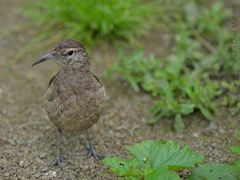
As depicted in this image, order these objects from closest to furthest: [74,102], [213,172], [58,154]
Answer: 1. [213,172]
2. [74,102]
3. [58,154]

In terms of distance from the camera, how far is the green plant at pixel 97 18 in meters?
6.70

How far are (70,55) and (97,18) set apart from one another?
1957mm

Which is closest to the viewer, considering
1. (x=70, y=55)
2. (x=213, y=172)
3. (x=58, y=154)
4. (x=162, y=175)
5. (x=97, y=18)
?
(x=162, y=175)

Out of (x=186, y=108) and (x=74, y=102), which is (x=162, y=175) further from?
(x=186, y=108)

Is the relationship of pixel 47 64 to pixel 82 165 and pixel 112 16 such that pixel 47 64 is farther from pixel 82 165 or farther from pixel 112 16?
pixel 82 165

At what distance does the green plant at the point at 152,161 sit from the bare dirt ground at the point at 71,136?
49 centimetres

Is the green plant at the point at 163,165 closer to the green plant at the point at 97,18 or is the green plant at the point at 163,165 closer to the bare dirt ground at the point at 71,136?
the bare dirt ground at the point at 71,136

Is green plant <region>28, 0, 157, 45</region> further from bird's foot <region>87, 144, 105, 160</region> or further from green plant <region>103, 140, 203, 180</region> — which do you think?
green plant <region>103, 140, 203, 180</region>

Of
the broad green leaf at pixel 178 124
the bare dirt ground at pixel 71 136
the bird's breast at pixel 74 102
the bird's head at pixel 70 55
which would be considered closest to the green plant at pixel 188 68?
the broad green leaf at pixel 178 124

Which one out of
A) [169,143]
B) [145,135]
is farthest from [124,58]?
[169,143]

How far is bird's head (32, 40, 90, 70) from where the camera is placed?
4.82 meters

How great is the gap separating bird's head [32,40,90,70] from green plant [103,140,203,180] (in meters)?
1.03

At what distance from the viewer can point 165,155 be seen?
14.0 feet

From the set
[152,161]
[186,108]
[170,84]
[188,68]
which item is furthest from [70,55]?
[188,68]
